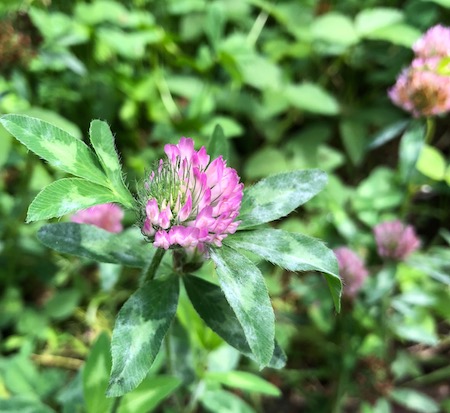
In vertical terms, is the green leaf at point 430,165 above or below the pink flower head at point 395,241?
above

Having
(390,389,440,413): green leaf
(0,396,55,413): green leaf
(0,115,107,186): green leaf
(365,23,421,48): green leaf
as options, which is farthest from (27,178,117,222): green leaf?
(365,23,421,48): green leaf

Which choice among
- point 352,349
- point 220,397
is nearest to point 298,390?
point 352,349

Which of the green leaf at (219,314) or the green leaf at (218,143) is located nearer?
the green leaf at (219,314)

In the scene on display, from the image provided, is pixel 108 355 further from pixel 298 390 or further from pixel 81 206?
pixel 298 390

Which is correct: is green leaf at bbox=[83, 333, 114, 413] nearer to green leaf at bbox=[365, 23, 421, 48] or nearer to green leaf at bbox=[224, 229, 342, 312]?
green leaf at bbox=[224, 229, 342, 312]

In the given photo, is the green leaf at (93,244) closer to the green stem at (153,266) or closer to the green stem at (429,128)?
the green stem at (153,266)

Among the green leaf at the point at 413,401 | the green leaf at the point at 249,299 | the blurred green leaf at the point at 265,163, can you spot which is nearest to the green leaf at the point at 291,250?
the green leaf at the point at 249,299

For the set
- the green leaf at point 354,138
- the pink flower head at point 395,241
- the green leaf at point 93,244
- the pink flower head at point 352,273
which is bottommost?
the pink flower head at point 352,273
